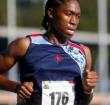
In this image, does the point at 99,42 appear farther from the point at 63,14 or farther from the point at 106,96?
the point at 63,14

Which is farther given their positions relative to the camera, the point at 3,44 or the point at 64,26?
the point at 3,44

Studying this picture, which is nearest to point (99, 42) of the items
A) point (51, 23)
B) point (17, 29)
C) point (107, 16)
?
point (107, 16)

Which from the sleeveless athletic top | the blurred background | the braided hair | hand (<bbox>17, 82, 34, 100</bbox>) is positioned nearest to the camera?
hand (<bbox>17, 82, 34, 100</bbox>)

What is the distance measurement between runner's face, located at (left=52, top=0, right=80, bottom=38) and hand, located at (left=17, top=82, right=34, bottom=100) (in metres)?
0.50

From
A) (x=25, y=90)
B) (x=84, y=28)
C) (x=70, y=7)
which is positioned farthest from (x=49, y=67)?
(x=84, y=28)

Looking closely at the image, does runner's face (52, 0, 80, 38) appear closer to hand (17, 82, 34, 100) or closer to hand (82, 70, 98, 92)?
hand (82, 70, 98, 92)

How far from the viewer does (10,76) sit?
50.6 feet

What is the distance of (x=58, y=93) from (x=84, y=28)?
37.6ft

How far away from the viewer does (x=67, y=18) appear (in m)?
5.53

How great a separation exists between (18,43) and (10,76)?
9958mm

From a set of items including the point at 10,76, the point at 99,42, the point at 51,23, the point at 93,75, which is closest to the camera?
the point at 93,75

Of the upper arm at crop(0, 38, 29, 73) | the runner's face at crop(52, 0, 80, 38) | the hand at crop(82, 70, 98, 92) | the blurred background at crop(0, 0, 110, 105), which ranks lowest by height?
the blurred background at crop(0, 0, 110, 105)

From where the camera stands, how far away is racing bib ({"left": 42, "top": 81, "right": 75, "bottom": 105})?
547cm

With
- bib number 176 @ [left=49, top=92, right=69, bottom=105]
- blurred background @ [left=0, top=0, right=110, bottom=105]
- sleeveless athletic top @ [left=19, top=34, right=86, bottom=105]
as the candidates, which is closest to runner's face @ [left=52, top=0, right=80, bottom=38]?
sleeveless athletic top @ [left=19, top=34, right=86, bottom=105]
